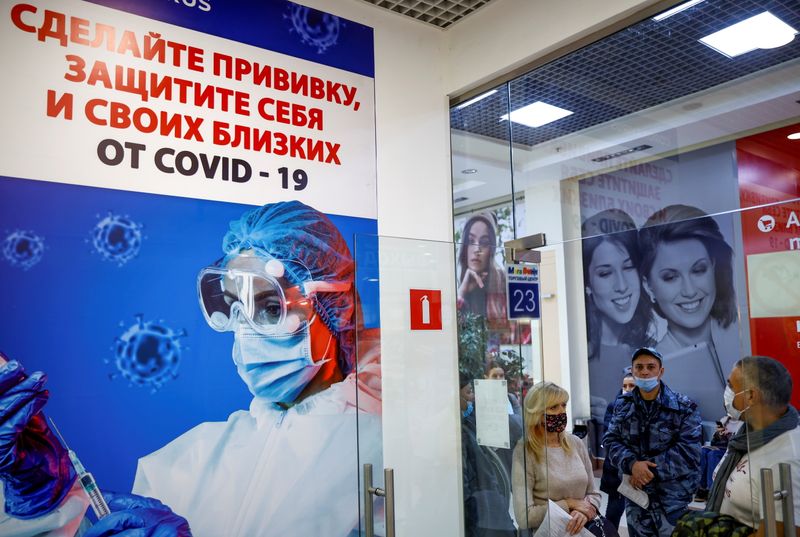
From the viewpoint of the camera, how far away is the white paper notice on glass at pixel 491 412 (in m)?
2.39

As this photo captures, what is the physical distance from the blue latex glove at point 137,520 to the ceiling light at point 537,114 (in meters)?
2.38

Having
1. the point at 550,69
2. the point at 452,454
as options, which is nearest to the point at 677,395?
the point at 452,454

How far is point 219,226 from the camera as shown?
2586mm

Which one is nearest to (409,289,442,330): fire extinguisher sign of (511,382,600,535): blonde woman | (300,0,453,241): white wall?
(511,382,600,535): blonde woman

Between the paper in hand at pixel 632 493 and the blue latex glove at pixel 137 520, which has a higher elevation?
the blue latex glove at pixel 137 520

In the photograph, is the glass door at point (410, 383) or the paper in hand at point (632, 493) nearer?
the glass door at point (410, 383)

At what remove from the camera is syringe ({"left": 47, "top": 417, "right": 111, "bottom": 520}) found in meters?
2.18

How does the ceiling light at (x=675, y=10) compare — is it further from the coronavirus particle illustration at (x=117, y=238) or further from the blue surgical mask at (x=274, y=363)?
the coronavirus particle illustration at (x=117, y=238)

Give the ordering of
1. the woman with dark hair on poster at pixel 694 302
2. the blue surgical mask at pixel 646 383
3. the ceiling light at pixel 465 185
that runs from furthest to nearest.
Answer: the ceiling light at pixel 465 185
the blue surgical mask at pixel 646 383
the woman with dark hair on poster at pixel 694 302

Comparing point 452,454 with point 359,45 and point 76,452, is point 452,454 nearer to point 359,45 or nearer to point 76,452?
point 76,452

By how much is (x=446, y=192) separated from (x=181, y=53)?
1.51 m

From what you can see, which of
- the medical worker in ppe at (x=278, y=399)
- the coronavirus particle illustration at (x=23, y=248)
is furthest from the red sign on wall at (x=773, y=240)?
the coronavirus particle illustration at (x=23, y=248)

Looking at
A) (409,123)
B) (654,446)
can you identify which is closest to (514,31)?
(409,123)

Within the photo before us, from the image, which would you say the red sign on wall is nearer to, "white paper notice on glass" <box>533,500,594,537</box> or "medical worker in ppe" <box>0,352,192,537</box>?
"white paper notice on glass" <box>533,500,594,537</box>
